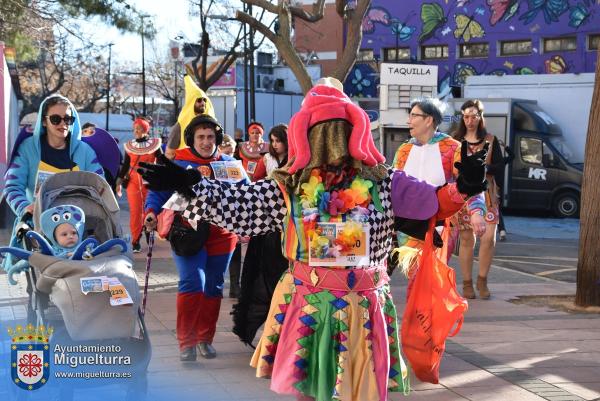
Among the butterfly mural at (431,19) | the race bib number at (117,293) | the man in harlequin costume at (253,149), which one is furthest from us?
the butterfly mural at (431,19)

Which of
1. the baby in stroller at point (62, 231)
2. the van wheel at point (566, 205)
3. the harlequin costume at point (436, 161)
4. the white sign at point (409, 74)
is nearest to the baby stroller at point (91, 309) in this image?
the baby in stroller at point (62, 231)

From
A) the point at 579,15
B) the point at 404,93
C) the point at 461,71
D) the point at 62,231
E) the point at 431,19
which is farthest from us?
the point at 431,19

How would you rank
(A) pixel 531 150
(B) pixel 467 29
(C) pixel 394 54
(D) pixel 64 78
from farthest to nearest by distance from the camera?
1. (D) pixel 64 78
2. (C) pixel 394 54
3. (B) pixel 467 29
4. (A) pixel 531 150

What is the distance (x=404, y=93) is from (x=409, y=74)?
0.46 meters

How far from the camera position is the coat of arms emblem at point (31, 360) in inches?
198

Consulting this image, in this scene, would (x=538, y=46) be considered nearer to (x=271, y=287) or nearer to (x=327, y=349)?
(x=271, y=287)

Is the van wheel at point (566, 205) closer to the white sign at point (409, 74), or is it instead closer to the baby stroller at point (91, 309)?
the white sign at point (409, 74)

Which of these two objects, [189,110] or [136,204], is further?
[136,204]

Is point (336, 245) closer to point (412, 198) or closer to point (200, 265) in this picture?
point (412, 198)

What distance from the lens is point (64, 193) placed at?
6070 millimetres

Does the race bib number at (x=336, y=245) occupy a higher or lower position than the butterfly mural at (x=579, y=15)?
lower

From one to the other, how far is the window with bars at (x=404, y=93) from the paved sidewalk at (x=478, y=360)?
9.93m

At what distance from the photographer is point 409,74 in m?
18.9

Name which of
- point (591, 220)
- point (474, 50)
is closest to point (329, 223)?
point (591, 220)
